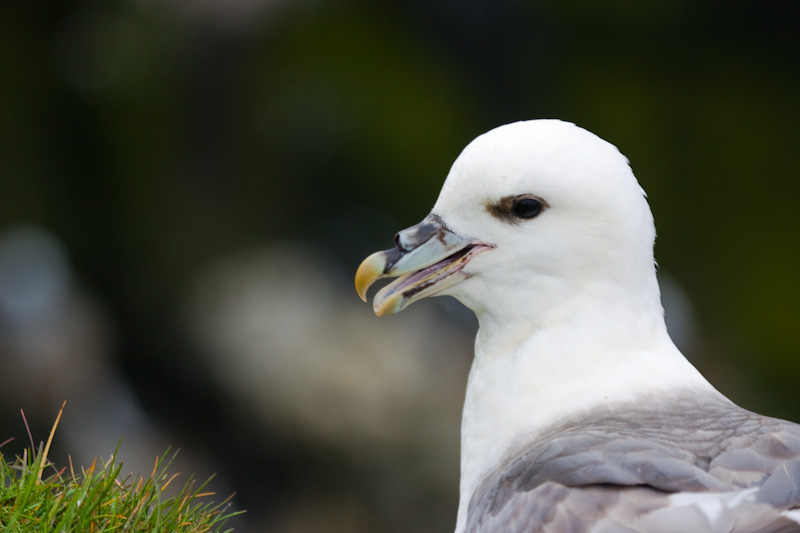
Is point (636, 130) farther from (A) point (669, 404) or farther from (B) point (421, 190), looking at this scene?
(A) point (669, 404)

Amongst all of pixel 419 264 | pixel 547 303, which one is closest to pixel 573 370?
pixel 547 303

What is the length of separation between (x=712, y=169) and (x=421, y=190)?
2273 mm

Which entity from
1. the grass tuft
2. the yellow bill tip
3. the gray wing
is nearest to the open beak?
the yellow bill tip

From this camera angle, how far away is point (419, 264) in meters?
2.49

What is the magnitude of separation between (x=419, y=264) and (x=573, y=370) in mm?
482

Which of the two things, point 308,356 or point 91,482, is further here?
point 308,356

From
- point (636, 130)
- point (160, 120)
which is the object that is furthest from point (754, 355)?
point (160, 120)

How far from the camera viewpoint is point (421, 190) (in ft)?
21.3

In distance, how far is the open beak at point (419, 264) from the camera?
8.15 feet

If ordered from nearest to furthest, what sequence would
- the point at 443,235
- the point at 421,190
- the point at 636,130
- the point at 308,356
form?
the point at 443,235
the point at 308,356
the point at 421,190
the point at 636,130

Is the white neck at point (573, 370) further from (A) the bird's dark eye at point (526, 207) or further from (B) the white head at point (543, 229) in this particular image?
(A) the bird's dark eye at point (526, 207)

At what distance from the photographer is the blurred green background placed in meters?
5.80

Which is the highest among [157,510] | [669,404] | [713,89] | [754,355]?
[713,89]

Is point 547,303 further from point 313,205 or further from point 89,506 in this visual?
point 313,205
